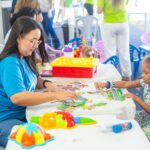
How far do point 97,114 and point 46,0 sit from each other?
3.85 metres

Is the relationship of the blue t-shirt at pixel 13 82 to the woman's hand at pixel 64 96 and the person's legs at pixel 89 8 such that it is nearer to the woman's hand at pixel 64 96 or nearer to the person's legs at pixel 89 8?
the woman's hand at pixel 64 96

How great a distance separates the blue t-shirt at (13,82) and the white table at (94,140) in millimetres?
385

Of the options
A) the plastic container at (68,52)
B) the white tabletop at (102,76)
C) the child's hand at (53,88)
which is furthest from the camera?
the plastic container at (68,52)

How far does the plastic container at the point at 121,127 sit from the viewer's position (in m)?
1.20

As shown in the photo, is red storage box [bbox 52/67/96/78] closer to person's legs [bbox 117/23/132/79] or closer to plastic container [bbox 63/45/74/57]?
plastic container [bbox 63/45/74/57]

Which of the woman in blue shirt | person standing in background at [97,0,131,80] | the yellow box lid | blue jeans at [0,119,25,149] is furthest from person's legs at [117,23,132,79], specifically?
blue jeans at [0,119,25,149]

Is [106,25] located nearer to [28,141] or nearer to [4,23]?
[4,23]

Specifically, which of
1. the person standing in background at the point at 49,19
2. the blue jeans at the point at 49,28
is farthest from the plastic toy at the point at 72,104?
the blue jeans at the point at 49,28

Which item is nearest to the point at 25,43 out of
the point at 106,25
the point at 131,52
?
the point at 106,25

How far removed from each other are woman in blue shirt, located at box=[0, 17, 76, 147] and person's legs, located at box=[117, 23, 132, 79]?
2098 millimetres

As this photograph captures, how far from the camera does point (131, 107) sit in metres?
1.51

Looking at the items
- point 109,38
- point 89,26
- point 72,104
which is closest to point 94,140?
point 72,104

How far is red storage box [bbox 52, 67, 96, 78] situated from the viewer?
2.00 m

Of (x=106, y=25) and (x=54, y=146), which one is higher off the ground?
(x=106, y=25)
